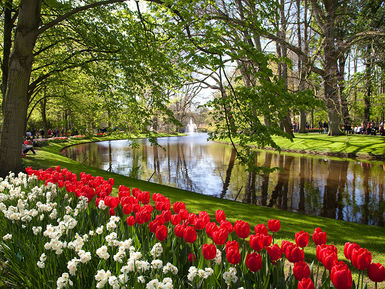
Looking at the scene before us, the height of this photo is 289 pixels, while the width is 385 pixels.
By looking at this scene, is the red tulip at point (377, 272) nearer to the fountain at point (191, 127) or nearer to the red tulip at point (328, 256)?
the red tulip at point (328, 256)

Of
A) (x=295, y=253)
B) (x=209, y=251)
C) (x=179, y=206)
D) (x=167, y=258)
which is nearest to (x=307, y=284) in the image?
(x=295, y=253)

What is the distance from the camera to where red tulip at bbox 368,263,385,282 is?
1.92 metres

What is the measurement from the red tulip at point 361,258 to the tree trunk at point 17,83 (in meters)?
9.58

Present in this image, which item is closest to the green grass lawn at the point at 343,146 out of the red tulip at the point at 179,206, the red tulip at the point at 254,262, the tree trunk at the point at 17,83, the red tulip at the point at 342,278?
the tree trunk at the point at 17,83

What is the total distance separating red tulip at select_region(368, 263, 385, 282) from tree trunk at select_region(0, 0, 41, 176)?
31.8 ft

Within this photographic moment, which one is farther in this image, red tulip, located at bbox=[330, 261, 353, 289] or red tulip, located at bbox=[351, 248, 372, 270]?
red tulip, located at bbox=[351, 248, 372, 270]

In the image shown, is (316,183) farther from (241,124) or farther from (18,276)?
(18,276)

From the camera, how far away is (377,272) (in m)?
1.93

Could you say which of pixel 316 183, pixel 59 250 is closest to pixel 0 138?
pixel 59 250

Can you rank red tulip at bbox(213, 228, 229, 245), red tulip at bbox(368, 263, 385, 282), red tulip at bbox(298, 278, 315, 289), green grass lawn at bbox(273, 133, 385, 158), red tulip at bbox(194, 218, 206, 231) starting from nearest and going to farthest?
red tulip at bbox(298, 278, 315, 289) < red tulip at bbox(368, 263, 385, 282) < red tulip at bbox(213, 228, 229, 245) < red tulip at bbox(194, 218, 206, 231) < green grass lawn at bbox(273, 133, 385, 158)

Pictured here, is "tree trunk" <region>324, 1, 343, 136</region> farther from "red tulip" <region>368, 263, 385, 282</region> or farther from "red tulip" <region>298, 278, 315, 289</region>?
"red tulip" <region>298, 278, 315, 289</region>

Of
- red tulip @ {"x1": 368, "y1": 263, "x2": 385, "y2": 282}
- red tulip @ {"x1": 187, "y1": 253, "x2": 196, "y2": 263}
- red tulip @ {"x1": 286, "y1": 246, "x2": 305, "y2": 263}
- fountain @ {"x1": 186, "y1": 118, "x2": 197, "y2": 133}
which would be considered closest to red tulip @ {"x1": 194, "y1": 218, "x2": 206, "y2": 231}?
red tulip @ {"x1": 187, "y1": 253, "x2": 196, "y2": 263}

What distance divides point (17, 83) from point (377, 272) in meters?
9.75

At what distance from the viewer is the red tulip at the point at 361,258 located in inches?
77.2
